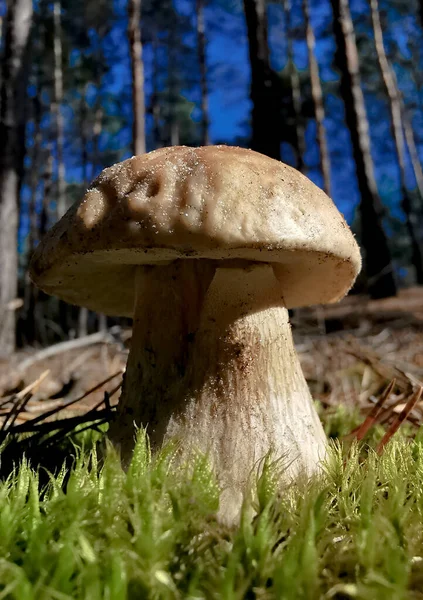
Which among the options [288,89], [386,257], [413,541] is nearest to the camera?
[413,541]

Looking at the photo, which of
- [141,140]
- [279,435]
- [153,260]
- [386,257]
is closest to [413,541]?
[279,435]

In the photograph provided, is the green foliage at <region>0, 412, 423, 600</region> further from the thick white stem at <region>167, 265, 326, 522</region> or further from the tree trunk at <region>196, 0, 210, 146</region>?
the tree trunk at <region>196, 0, 210, 146</region>

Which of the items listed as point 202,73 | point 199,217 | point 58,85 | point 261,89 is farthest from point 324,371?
point 202,73

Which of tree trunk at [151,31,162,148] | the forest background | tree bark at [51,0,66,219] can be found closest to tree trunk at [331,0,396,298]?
the forest background

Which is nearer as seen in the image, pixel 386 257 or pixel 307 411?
pixel 307 411

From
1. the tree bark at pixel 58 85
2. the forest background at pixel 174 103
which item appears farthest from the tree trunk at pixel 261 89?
the tree bark at pixel 58 85

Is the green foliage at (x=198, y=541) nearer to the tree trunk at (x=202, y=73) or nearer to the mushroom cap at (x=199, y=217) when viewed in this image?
the mushroom cap at (x=199, y=217)

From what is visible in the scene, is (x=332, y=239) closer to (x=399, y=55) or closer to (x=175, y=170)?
(x=175, y=170)
